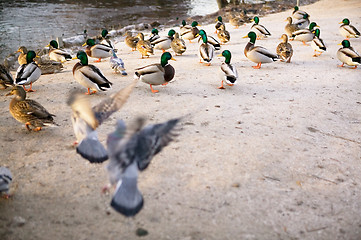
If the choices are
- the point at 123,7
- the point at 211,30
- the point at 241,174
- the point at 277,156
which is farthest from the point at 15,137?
the point at 123,7

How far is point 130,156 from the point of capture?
213 centimetres

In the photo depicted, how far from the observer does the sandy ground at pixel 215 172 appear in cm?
261

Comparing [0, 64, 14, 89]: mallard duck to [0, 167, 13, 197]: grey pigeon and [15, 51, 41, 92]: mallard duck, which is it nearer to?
[15, 51, 41, 92]: mallard duck

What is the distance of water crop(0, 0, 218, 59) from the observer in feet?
46.2

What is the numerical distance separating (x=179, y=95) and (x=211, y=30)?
8.98 meters

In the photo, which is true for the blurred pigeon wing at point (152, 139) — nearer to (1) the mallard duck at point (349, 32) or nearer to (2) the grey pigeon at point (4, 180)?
(2) the grey pigeon at point (4, 180)

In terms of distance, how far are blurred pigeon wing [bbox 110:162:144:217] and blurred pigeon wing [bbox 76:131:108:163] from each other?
67 centimetres

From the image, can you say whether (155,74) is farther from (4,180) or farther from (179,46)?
(4,180)

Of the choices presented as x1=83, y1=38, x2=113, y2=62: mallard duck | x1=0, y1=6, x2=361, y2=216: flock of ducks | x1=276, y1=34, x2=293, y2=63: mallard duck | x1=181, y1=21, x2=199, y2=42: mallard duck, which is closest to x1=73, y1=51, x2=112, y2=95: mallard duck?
x1=0, y1=6, x2=361, y2=216: flock of ducks

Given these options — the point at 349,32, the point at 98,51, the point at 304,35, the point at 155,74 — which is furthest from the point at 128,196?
the point at 349,32

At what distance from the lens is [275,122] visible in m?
4.57

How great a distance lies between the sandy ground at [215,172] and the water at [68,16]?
870 centimetres

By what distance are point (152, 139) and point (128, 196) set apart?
434 millimetres

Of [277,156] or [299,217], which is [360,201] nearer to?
[299,217]
